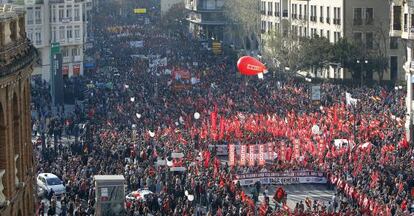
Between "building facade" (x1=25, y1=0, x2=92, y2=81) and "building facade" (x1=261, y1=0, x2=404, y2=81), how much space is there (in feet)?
64.3

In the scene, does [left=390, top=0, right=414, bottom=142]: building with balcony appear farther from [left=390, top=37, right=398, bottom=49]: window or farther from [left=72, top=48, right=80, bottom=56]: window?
[left=72, top=48, right=80, bottom=56]: window

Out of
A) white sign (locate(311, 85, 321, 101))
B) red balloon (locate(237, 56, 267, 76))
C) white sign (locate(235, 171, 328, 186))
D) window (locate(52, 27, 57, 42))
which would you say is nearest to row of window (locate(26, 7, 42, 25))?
window (locate(52, 27, 57, 42))

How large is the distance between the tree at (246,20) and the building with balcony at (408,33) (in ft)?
158

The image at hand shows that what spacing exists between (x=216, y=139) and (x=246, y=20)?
6302 centimetres

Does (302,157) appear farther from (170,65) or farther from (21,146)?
(170,65)

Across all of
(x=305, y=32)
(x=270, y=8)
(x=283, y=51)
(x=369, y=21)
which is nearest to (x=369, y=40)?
(x=369, y=21)

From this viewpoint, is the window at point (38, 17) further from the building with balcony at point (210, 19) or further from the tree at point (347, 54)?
the building with balcony at point (210, 19)

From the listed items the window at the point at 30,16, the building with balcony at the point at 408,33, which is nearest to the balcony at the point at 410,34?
the building with balcony at the point at 408,33

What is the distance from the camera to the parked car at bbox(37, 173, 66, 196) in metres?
44.3

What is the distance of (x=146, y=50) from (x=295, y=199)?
316 ft

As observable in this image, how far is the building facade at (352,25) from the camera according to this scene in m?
93.3

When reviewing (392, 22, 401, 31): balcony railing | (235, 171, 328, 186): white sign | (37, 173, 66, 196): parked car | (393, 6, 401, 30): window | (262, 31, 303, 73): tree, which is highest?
(393, 6, 401, 30): window

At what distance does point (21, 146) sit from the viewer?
25094mm

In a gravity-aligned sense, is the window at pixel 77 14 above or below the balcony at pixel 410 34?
above
